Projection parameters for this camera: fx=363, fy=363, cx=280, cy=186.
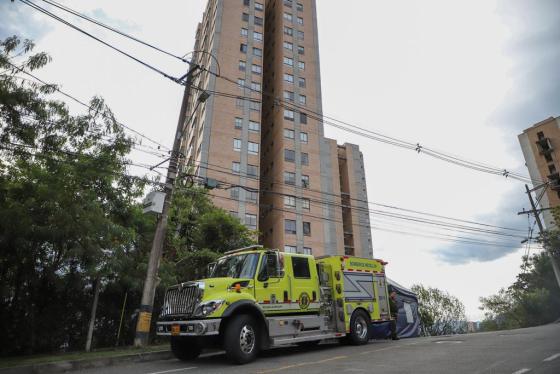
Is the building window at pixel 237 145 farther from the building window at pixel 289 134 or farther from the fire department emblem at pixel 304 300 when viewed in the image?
the fire department emblem at pixel 304 300

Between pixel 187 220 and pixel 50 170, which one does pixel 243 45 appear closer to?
pixel 187 220

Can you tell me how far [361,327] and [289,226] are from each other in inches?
1229

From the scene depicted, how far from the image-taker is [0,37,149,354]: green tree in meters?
9.13

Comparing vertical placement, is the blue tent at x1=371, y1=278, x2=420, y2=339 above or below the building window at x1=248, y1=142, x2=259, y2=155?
below

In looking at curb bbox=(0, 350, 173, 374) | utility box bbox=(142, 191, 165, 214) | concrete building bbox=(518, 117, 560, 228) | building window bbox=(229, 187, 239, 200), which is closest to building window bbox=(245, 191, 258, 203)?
building window bbox=(229, 187, 239, 200)

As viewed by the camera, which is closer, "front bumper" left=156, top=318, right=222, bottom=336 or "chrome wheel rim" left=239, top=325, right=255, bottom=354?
"front bumper" left=156, top=318, right=222, bottom=336

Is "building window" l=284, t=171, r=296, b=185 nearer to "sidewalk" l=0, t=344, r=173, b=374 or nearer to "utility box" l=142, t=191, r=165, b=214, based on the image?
"utility box" l=142, t=191, r=165, b=214

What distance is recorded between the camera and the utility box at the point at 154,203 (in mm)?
11672

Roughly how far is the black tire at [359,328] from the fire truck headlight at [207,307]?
555 cm

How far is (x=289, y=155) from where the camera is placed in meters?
47.2

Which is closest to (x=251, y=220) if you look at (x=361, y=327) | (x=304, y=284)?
(x=361, y=327)

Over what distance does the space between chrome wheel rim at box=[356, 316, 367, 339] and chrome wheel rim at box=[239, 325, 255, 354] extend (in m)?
4.87

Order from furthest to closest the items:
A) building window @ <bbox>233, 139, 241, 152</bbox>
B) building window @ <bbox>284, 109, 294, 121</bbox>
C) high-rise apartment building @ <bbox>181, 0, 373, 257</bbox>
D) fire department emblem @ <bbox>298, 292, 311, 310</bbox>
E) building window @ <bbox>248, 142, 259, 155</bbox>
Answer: building window @ <bbox>284, 109, 294, 121</bbox> → building window @ <bbox>248, 142, 259, 155</bbox> → building window @ <bbox>233, 139, 241, 152</bbox> → high-rise apartment building @ <bbox>181, 0, 373, 257</bbox> → fire department emblem @ <bbox>298, 292, 311, 310</bbox>

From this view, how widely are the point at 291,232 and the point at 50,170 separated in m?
Result: 34.1
